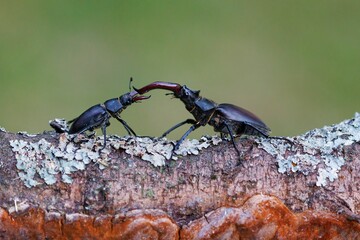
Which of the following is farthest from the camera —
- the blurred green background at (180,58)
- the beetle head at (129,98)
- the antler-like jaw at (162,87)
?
the blurred green background at (180,58)

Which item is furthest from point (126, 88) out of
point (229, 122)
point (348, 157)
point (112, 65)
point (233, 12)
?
point (348, 157)

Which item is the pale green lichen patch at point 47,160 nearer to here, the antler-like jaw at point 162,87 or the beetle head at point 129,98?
the antler-like jaw at point 162,87

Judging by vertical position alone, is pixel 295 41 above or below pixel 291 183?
above

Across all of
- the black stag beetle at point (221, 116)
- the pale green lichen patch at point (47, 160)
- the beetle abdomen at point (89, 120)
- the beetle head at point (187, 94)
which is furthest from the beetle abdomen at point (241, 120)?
the pale green lichen patch at point (47, 160)

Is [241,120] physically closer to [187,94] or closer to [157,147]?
[187,94]

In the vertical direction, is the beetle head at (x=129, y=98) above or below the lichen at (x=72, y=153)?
above

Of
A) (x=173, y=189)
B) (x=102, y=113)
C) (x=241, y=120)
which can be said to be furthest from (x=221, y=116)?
(x=173, y=189)

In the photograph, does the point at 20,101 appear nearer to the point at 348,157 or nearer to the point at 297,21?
the point at 297,21
